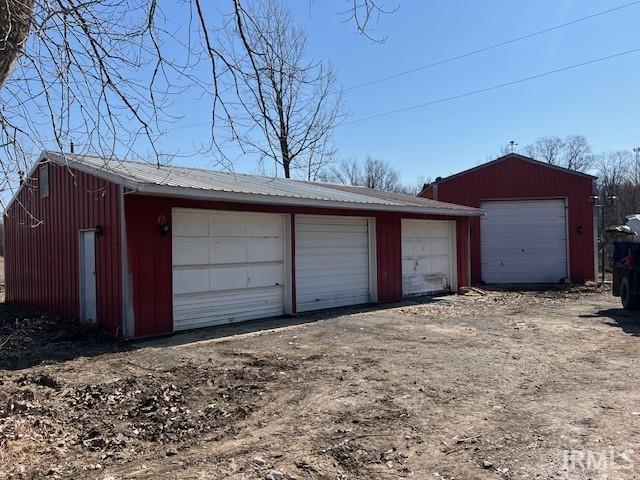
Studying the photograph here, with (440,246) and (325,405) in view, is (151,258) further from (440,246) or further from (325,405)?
(440,246)

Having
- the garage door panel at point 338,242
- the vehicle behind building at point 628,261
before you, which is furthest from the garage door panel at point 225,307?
the vehicle behind building at point 628,261

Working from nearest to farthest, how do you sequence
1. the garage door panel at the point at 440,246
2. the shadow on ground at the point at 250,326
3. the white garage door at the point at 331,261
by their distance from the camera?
the shadow on ground at the point at 250,326 → the white garage door at the point at 331,261 → the garage door panel at the point at 440,246

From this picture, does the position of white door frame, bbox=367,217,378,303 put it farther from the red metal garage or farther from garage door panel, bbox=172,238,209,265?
the red metal garage

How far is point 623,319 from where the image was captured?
1070 cm

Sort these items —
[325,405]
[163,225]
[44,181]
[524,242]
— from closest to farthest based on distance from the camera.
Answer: [325,405]
[163,225]
[44,181]
[524,242]

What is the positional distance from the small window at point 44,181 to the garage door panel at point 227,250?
425 centimetres

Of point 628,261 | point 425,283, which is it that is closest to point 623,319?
point 628,261

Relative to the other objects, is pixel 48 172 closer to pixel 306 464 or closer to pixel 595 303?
pixel 306 464

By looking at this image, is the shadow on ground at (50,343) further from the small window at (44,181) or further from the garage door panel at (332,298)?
the garage door panel at (332,298)

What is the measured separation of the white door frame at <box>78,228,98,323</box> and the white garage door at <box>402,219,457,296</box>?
7.70 meters

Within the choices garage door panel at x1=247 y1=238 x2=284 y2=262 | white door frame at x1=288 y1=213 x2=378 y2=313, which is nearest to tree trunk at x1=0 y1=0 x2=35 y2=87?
garage door panel at x1=247 y1=238 x2=284 y2=262

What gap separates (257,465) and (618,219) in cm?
3440

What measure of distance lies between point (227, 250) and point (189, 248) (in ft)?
2.83

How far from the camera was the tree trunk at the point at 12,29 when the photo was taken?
12.3 feet
